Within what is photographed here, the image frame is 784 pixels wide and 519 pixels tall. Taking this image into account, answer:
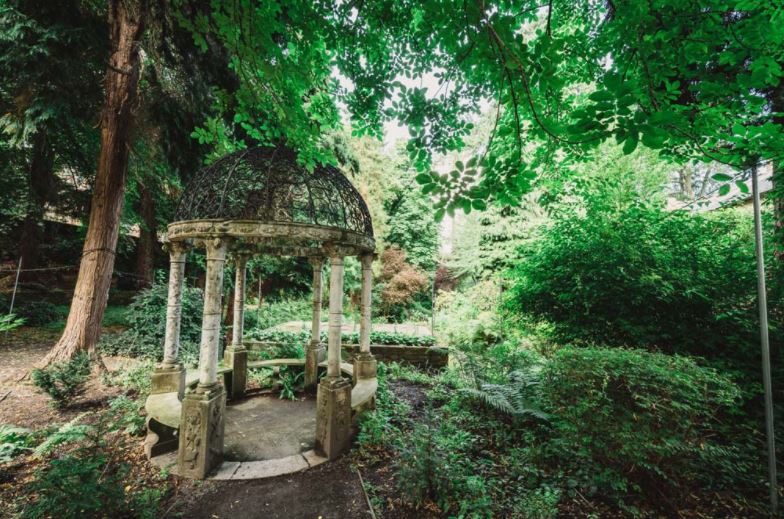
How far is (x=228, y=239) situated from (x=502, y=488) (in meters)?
4.78

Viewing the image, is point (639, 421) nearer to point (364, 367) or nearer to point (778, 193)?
point (778, 193)

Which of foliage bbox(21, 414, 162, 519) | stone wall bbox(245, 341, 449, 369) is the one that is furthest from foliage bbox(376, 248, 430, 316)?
foliage bbox(21, 414, 162, 519)

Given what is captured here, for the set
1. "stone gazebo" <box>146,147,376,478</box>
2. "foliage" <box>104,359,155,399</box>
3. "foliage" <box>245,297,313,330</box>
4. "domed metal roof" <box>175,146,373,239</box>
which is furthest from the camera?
"foliage" <box>245,297,313,330</box>

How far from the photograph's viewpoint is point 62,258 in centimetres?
1678

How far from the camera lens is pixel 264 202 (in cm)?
514

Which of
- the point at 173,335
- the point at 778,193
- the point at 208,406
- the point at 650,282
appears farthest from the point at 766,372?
the point at 173,335

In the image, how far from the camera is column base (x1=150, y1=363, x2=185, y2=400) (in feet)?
17.3

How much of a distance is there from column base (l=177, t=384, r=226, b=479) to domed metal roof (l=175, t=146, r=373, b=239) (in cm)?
245

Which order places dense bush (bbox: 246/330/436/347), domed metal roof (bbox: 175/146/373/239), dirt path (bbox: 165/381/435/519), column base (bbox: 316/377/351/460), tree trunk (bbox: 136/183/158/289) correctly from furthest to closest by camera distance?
tree trunk (bbox: 136/183/158/289)
dense bush (bbox: 246/330/436/347)
domed metal roof (bbox: 175/146/373/239)
column base (bbox: 316/377/351/460)
dirt path (bbox: 165/381/435/519)

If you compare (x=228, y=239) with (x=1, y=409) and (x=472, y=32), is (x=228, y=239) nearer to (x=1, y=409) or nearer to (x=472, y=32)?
(x=472, y=32)

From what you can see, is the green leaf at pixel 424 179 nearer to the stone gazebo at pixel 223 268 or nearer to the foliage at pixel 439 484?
the stone gazebo at pixel 223 268

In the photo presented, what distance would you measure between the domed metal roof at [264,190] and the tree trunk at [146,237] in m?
8.41

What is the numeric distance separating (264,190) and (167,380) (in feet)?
12.0

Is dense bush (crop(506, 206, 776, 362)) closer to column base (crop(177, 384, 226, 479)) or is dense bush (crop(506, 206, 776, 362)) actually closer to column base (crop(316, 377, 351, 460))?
column base (crop(316, 377, 351, 460))
